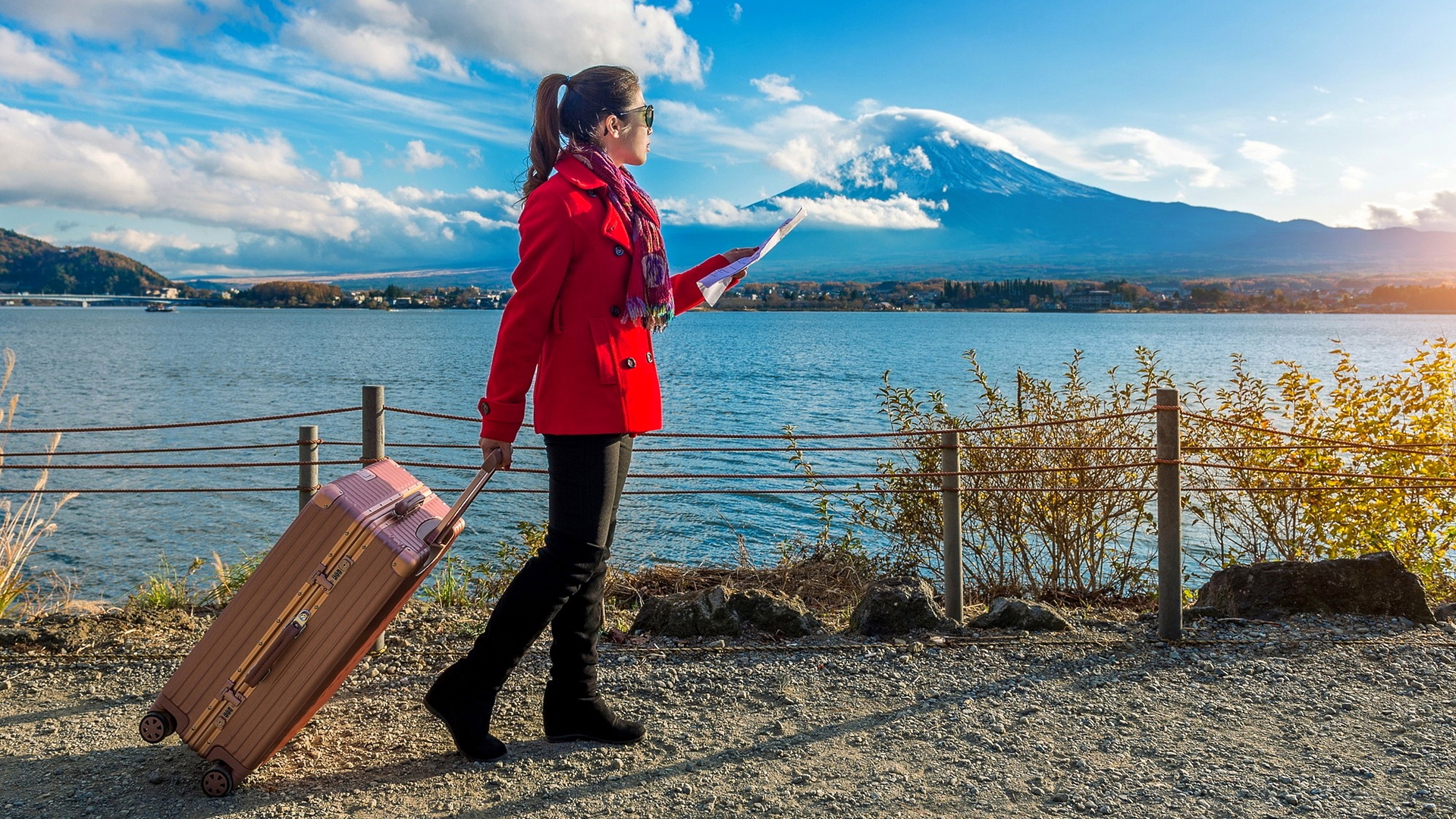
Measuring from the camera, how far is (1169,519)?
4.98m

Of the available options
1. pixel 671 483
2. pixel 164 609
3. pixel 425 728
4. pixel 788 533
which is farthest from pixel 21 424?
pixel 425 728

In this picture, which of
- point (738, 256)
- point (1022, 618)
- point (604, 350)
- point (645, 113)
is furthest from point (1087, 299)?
point (604, 350)

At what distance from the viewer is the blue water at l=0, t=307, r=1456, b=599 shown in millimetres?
13133

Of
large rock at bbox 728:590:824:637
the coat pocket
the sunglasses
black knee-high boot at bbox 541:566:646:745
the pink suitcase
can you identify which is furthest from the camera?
large rock at bbox 728:590:824:637

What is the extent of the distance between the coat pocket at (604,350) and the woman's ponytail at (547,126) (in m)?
0.56

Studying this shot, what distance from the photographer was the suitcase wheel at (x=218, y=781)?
3004 mm

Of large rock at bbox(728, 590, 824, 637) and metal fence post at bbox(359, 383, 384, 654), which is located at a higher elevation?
metal fence post at bbox(359, 383, 384, 654)

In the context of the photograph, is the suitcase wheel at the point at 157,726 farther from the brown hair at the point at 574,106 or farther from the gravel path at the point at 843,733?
the brown hair at the point at 574,106

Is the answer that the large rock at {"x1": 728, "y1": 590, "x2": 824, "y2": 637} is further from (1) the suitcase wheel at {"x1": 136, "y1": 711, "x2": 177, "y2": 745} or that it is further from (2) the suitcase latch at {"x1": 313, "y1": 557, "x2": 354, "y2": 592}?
(1) the suitcase wheel at {"x1": 136, "y1": 711, "x2": 177, "y2": 745}

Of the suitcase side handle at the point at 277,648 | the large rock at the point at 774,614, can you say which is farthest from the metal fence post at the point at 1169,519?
the suitcase side handle at the point at 277,648

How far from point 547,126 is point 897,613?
3040 millimetres

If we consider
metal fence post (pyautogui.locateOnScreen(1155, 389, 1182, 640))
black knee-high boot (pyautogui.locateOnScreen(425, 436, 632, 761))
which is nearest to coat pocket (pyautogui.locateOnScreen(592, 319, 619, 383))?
black knee-high boot (pyautogui.locateOnScreen(425, 436, 632, 761))

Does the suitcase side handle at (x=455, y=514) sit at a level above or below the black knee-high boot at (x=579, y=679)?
above

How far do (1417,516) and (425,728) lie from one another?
6879 millimetres
